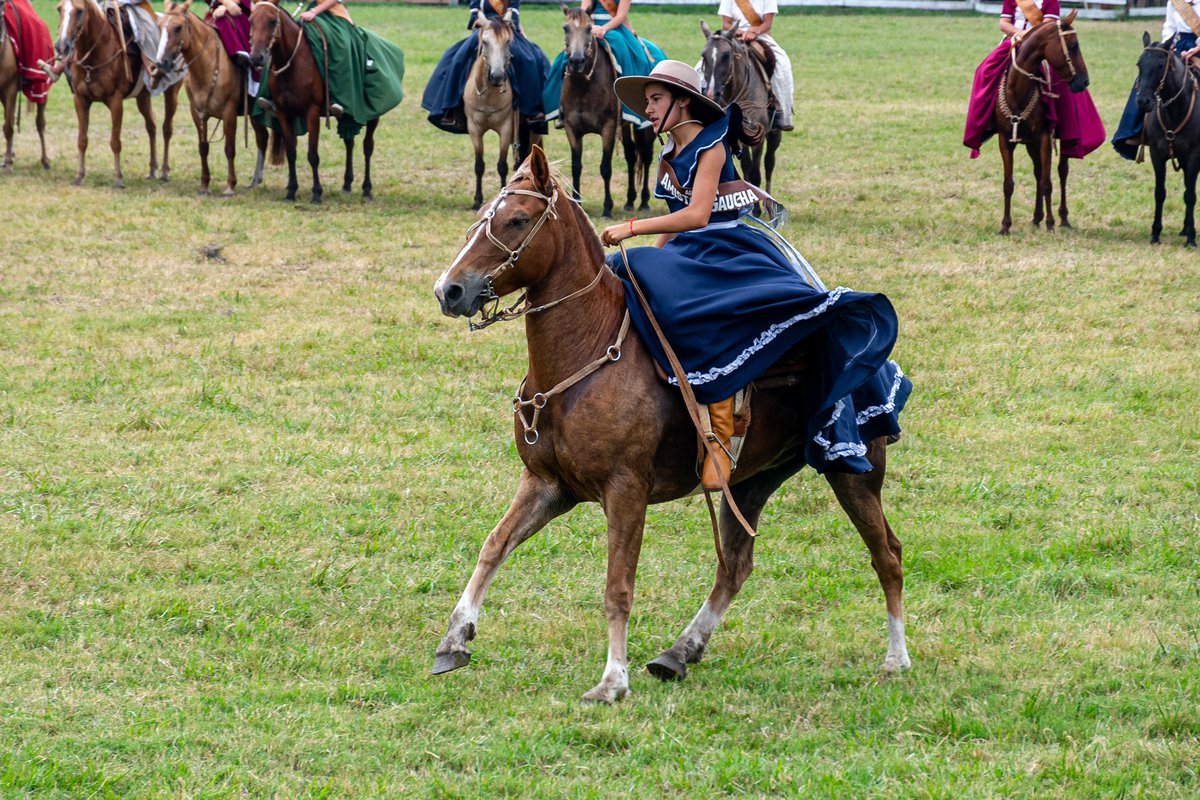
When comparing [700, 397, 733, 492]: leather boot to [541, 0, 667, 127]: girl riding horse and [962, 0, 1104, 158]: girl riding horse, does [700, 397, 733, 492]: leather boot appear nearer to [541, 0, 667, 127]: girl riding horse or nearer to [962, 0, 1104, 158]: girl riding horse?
[541, 0, 667, 127]: girl riding horse

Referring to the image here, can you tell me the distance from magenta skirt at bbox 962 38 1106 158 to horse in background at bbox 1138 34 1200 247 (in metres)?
0.58

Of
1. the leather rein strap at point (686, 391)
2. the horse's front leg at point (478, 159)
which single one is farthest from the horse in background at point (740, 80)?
the leather rein strap at point (686, 391)

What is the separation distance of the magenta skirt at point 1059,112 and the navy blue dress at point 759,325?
33.3 feet

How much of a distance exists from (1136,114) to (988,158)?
465cm

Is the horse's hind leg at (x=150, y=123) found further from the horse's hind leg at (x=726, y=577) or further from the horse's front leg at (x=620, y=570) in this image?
the horse's front leg at (x=620, y=570)

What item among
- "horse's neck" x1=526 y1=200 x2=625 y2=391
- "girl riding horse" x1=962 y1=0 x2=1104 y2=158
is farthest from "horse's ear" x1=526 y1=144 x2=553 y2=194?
"girl riding horse" x1=962 y1=0 x2=1104 y2=158

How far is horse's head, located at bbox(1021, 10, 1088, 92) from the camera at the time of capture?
1410cm

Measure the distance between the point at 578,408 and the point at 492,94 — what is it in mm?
11100

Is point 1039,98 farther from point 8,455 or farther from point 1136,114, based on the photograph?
point 8,455

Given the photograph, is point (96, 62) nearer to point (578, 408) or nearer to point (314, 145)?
point (314, 145)

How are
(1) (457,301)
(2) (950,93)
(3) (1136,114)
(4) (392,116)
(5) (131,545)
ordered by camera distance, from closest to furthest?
(1) (457,301)
(5) (131,545)
(3) (1136,114)
(4) (392,116)
(2) (950,93)

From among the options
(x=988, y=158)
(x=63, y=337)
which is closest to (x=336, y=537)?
(x=63, y=337)

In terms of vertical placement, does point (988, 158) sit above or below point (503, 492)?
above

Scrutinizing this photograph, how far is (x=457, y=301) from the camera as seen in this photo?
482 cm
